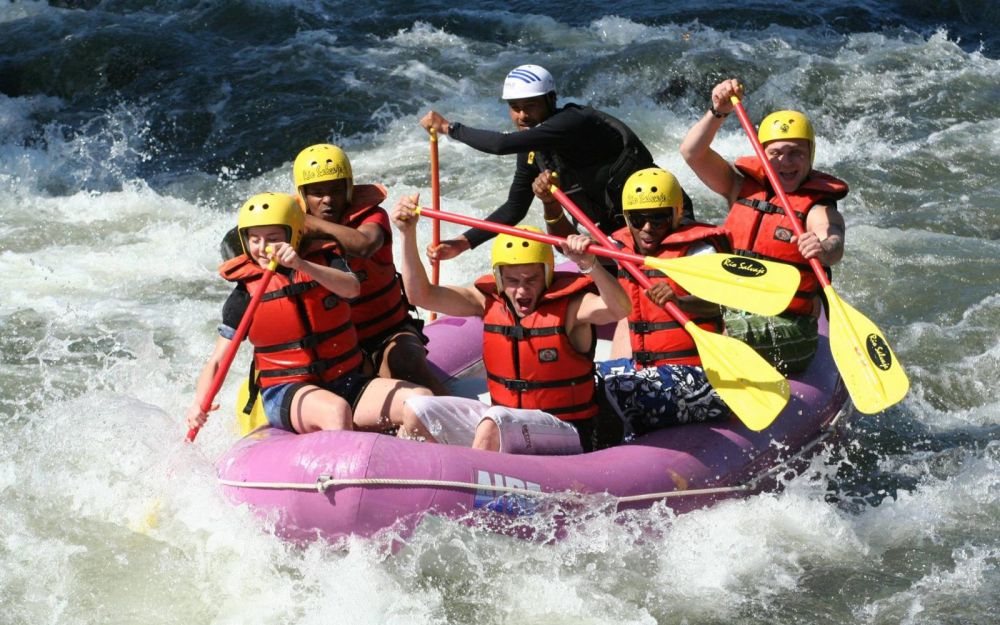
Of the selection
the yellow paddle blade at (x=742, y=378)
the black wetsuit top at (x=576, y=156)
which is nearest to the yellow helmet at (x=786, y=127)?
the black wetsuit top at (x=576, y=156)

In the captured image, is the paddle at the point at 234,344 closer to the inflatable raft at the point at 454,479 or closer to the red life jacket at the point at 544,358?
the inflatable raft at the point at 454,479

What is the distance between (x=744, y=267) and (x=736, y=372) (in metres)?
0.43

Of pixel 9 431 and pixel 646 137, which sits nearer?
pixel 9 431

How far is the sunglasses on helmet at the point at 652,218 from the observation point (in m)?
5.19

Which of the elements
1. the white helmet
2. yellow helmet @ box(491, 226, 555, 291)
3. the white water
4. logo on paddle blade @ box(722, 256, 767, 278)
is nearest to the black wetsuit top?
the white helmet

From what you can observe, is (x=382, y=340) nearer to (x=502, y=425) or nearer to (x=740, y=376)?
(x=502, y=425)

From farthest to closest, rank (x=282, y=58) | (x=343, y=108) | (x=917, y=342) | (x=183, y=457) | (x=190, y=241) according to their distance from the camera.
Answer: (x=282, y=58)
(x=343, y=108)
(x=190, y=241)
(x=917, y=342)
(x=183, y=457)

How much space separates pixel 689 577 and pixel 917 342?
3.19 metres

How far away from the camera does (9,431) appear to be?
20.8 feet

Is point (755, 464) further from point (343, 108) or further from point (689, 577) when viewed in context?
point (343, 108)

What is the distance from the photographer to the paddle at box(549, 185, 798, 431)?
4.87 meters

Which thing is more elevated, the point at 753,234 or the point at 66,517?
the point at 753,234

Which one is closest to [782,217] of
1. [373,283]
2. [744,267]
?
[744,267]

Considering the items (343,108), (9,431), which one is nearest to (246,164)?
(343,108)
